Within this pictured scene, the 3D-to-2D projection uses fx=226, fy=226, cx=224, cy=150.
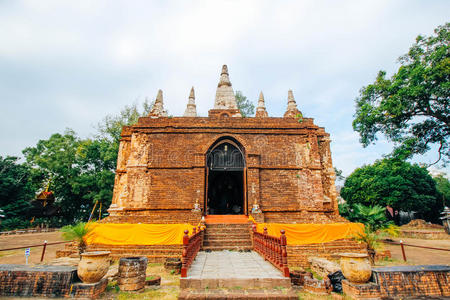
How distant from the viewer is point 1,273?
4.91 m

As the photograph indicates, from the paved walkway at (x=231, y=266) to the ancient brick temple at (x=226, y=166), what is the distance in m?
4.11

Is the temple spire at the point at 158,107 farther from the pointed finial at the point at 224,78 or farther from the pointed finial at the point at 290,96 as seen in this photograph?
the pointed finial at the point at 290,96

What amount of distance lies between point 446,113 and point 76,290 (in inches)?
669

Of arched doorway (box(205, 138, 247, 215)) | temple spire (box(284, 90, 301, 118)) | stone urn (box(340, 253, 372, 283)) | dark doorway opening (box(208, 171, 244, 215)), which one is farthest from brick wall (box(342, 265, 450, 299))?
temple spire (box(284, 90, 301, 118))

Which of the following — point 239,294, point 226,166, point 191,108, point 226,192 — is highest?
point 191,108

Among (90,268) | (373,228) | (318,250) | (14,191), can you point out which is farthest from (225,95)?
(14,191)

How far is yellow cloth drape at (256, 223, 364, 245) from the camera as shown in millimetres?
9289

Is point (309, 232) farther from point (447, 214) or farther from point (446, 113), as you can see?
point (447, 214)

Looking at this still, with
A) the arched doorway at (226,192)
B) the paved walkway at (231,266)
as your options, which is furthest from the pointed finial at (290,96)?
the paved walkway at (231,266)

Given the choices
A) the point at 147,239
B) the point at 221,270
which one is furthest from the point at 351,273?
the point at 147,239

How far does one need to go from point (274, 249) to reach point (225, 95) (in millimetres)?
14722

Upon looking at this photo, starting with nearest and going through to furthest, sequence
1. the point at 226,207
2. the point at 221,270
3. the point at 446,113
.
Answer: the point at 221,270, the point at 446,113, the point at 226,207

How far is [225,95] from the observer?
19.0 meters

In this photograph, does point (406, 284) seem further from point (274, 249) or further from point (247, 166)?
point (247, 166)
